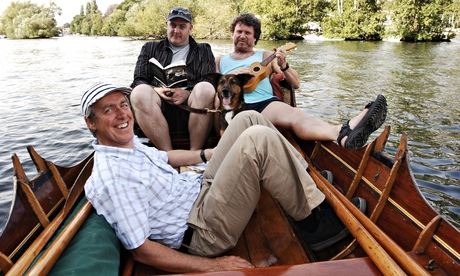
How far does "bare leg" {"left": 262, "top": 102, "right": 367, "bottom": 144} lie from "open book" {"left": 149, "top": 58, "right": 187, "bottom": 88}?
102 centimetres

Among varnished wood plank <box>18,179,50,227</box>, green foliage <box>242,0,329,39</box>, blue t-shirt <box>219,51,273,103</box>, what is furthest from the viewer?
green foliage <box>242,0,329,39</box>

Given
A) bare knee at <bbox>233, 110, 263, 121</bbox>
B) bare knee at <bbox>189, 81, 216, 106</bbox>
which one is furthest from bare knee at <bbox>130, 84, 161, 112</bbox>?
bare knee at <bbox>233, 110, 263, 121</bbox>

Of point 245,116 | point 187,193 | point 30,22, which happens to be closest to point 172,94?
point 245,116

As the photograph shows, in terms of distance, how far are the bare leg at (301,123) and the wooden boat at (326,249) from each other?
24cm

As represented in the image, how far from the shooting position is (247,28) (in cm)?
434

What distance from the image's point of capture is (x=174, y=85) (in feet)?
14.1

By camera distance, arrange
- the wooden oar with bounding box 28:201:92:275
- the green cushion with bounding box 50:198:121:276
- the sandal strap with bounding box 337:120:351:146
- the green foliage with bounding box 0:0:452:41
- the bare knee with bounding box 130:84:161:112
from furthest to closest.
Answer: the green foliage with bounding box 0:0:452:41 < the bare knee with bounding box 130:84:161:112 < the sandal strap with bounding box 337:120:351:146 < the green cushion with bounding box 50:198:121:276 < the wooden oar with bounding box 28:201:92:275

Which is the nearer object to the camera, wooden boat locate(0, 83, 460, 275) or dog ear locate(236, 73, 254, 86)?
wooden boat locate(0, 83, 460, 275)

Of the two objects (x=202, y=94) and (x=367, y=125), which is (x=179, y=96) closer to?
(x=202, y=94)

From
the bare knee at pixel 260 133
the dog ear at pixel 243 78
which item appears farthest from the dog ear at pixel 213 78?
the bare knee at pixel 260 133

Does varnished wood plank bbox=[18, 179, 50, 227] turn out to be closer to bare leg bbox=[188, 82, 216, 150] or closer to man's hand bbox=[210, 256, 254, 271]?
man's hand bbox=[210, 256, 254, 271]

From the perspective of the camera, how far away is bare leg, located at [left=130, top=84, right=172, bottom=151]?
3.77 m

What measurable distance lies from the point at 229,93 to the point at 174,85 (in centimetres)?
66

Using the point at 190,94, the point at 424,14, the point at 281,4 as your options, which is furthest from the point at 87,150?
the point at 281,4
